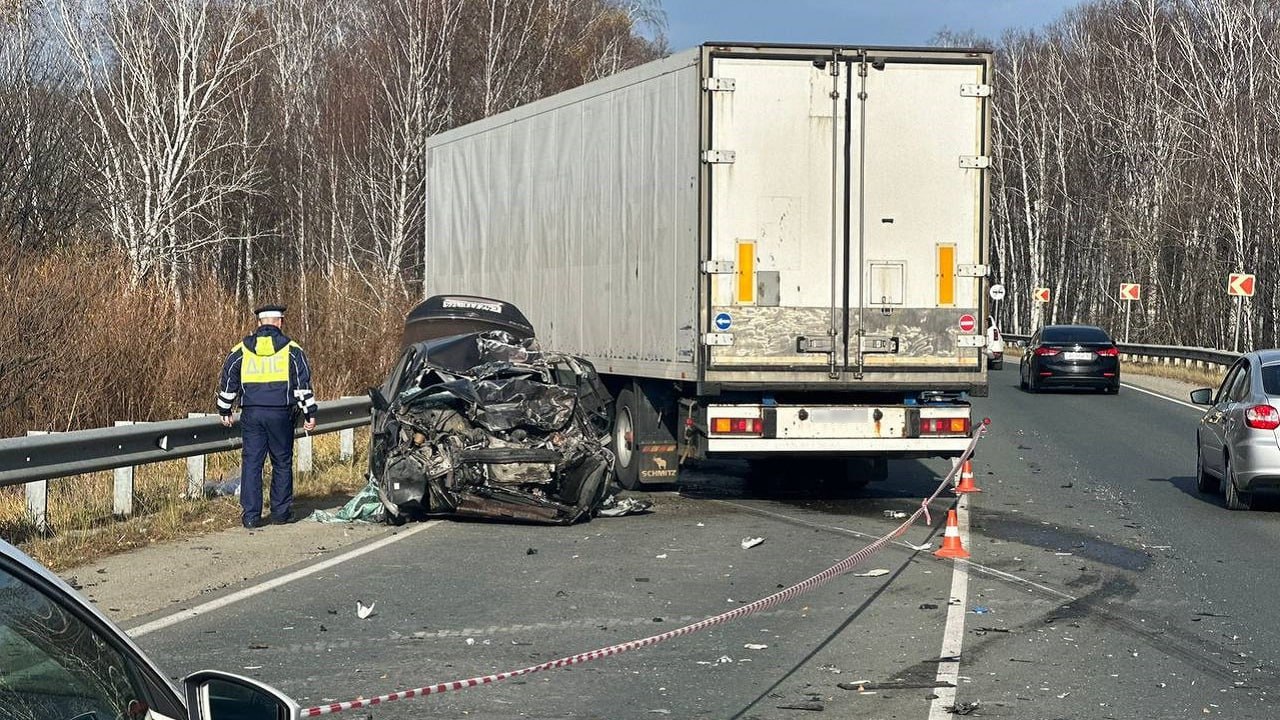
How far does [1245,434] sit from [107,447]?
368 inches

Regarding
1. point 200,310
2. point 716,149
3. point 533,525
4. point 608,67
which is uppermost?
point 608,67

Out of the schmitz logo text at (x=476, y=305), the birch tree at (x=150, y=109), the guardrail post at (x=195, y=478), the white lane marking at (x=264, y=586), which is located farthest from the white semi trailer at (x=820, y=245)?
the birch tree at (x=150, y=109)

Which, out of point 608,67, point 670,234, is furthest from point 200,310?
point 608,67

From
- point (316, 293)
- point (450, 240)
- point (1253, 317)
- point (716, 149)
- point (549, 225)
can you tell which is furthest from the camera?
point (1253, 317)

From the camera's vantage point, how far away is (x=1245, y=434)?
14891mm

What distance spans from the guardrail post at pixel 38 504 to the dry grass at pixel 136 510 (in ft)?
0.16

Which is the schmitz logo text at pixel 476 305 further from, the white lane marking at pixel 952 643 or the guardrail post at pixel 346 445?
the white lane marking at pixel 952 643

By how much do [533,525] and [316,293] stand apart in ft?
41.9

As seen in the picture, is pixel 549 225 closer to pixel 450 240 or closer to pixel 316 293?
pixel 450 240

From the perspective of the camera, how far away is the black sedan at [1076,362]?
35281 mm

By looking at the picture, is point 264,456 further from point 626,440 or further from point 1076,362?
point 1076,362

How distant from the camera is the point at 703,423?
14.9m

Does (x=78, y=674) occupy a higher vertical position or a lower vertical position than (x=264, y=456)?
higher

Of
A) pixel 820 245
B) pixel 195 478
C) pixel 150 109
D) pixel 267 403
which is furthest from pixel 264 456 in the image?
pixel 150 109
